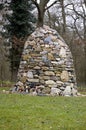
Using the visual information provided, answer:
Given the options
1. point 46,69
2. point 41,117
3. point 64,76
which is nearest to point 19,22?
point 46,69

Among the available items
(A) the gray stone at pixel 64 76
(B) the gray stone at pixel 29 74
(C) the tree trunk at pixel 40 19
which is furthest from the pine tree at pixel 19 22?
(A) the gray stone at pixel 64 76

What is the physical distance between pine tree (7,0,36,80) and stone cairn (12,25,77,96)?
27.6 feet

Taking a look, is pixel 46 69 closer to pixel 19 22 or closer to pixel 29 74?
pixel 29 74

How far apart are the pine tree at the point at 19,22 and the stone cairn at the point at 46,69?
840cm

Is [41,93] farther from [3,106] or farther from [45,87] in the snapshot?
[3,106]

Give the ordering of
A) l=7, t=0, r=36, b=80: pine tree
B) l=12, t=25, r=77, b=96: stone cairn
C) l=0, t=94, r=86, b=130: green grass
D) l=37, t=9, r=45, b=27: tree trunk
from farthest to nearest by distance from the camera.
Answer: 1. l=7, t=0, r=36, b=80: pine tree
2. l=37, t=9, r=45, b=27: tree trunk
3. l=12, t=25, r=77, b=96: stone cairn
4. l=0, t=94, r=86, b=130: green grass

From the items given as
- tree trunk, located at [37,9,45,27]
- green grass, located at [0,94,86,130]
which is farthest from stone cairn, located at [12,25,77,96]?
green grass, located at [0,94,86,130]

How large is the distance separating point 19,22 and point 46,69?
9666 mm

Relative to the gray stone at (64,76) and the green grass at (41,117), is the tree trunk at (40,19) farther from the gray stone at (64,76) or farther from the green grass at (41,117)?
the green grass at (41,117)

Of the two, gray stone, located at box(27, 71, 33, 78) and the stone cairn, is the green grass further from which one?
gray stone, located at box(27, 71, 33, 78)

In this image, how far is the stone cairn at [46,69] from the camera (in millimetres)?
15141

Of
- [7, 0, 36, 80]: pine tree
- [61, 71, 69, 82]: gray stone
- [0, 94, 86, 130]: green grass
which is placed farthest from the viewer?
[7, 0, 36, 80]: pine tree

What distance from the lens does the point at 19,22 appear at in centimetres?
2433

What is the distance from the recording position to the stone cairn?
15.1 meters
